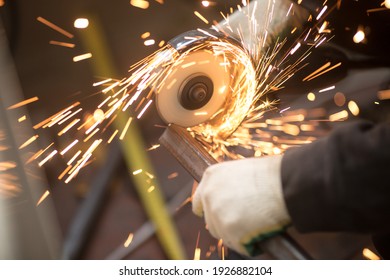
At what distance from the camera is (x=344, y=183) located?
729 millimetres

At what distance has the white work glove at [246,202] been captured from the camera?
0.80 meters

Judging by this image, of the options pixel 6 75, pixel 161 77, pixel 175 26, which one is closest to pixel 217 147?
pixel 161 77

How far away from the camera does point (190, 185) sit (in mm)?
1855

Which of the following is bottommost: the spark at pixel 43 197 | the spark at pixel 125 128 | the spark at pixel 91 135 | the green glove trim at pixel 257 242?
the green glove trim at pixel 257 242

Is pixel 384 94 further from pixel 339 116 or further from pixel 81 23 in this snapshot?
pixel 81 23

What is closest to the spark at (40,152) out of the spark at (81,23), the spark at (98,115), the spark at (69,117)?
the spark at (69,117)

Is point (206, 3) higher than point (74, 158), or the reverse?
point (206, 3)

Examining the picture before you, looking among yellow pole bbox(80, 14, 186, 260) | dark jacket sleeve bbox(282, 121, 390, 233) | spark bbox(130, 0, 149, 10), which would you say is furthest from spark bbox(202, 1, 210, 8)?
dark jacket sleeve bbox(282, 121, 390, 233)

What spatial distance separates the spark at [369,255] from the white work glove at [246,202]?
344mm

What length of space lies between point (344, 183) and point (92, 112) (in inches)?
51.9

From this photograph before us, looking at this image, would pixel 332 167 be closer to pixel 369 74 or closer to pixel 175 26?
pixel 369 74

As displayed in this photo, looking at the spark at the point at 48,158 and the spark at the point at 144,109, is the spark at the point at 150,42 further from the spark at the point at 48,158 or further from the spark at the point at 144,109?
the spark at the point at 48,158

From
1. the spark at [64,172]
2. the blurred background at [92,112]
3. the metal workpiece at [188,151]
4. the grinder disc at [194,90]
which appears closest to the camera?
the metal workpiece at [188,151]

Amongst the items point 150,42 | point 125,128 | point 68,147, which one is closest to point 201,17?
point 150,42
